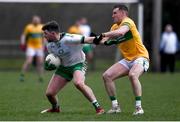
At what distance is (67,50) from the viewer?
12875mm

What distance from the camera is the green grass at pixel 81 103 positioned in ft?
40.5

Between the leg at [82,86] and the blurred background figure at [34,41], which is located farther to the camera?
the blurred background figure at [34,41]

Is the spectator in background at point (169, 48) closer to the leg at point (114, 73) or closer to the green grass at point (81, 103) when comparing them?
the green grass at point (81, 103)

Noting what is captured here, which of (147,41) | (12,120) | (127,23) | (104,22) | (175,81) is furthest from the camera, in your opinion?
(147,41)

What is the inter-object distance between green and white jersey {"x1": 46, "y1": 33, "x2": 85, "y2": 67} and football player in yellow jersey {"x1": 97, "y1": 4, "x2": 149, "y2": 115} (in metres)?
0.55

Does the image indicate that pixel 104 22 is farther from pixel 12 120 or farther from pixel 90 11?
pixel 12 120

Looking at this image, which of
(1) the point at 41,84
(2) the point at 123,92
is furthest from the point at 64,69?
(1) the point at 41,84

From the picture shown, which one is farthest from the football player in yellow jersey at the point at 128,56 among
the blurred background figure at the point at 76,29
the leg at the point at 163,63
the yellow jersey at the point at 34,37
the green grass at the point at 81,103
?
the leg at the point at 163,63

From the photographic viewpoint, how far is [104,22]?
31.8m

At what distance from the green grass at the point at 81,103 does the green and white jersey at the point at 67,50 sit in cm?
93

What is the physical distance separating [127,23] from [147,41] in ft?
84.9

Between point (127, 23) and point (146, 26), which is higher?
point (127, 23)

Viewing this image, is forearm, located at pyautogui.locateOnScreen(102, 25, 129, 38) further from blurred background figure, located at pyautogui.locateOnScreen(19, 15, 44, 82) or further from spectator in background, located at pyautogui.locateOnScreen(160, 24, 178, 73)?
spectator in background, located at pyautogui.locateOnScreen(160, 24, 178, 73)

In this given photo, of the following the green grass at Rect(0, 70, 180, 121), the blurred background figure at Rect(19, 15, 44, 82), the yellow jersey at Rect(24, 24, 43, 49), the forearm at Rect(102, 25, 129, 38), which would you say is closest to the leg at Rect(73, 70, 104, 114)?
the green grass at Rect(0, 70, 180, 121)
